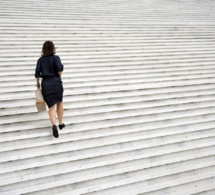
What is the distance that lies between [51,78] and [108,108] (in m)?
1.04

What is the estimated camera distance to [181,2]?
24.7 feet

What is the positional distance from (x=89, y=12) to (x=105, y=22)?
658mm

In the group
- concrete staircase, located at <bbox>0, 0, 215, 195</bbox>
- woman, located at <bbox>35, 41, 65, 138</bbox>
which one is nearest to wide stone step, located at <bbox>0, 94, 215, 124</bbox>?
concrete staircase, located at <bbox>0, 0, 215, 195</bbox>

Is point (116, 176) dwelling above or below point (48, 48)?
below

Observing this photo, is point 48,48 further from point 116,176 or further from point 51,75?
point 116,176

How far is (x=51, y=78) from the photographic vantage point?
2.78 meters

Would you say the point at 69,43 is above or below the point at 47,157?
above

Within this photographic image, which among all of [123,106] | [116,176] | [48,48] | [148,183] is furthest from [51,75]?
[148,183]

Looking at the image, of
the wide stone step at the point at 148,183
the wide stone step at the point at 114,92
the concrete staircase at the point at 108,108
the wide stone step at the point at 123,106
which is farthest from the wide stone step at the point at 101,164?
the wide stone step at the point at 114,92

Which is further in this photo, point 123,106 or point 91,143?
point 123,106

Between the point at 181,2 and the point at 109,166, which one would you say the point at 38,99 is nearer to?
the point at 109,166

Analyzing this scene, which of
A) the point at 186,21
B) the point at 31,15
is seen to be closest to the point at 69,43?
the point at 31,15

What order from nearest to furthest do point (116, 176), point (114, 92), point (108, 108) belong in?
point (116, 176) → point (108, 108) → point (114, 92)

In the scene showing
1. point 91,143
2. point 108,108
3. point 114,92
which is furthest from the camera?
point 114,92
